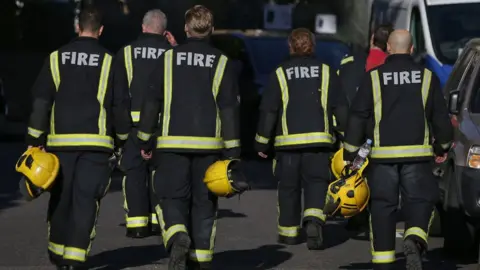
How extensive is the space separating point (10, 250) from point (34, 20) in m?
17.7

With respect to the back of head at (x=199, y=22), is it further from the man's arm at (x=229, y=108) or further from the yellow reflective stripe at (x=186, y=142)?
the yellow reflective stripe at (x=186, y=142)

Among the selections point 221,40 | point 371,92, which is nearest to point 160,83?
point 371,92

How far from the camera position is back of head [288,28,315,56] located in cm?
1232

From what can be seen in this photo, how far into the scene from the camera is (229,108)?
10023mm

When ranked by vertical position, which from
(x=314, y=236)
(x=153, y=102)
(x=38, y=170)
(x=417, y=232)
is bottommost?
(x=314, y=236)

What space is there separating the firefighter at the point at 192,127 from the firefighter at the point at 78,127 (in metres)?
0.31

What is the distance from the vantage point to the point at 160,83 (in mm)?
9992

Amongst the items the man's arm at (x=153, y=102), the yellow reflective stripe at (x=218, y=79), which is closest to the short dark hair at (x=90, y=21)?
the man's arm at (x=153, y=102)

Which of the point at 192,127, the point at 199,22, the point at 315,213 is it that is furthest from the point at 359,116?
the point at 315,213

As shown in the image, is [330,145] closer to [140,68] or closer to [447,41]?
[140,68]

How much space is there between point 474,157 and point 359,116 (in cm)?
176

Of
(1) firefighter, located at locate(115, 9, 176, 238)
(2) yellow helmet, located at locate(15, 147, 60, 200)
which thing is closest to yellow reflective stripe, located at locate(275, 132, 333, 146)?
(1) firefighter, located at locate(115, 9, 176, 238)

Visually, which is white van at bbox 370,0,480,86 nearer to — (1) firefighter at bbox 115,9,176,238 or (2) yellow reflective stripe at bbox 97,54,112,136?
(1) firefighter at bbox 115,9,176,238

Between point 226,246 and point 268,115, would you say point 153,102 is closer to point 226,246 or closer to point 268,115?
point 268,115
